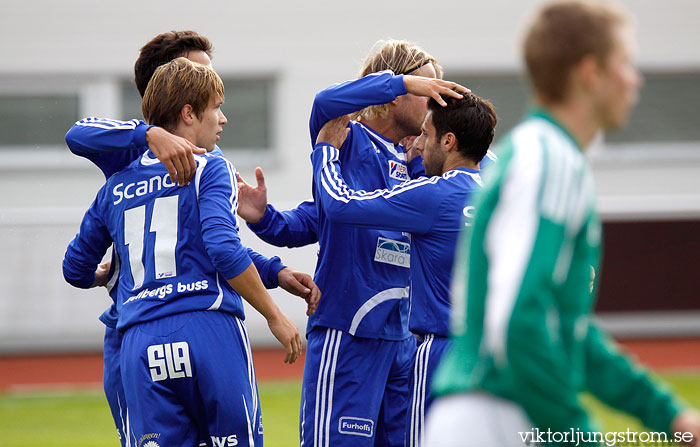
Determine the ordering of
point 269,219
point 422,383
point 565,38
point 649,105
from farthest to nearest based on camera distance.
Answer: point 649,105
point 269,219
point 422,383
point 565,38


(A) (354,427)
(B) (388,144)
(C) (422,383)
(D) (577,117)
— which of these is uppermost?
(D) (577,117)

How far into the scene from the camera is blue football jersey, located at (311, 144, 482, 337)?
11.2 ft

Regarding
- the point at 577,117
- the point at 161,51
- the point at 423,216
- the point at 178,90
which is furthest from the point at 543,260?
the point at 161,51

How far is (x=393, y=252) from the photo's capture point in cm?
387

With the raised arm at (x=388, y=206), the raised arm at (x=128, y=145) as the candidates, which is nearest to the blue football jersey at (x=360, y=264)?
the raised arm at (x=388, y=206)

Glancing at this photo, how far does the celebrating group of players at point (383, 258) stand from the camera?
1828 mm

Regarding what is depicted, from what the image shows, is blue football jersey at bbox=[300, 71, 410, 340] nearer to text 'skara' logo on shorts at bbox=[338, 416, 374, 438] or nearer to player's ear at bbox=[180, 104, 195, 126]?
text 'skara' logo on shorts at bbox=[338, 416, 374, 438]

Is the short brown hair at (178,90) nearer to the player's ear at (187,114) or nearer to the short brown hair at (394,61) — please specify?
the player's ear at (187,114)

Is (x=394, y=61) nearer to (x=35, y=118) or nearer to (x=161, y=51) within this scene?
(x=161, y=51)

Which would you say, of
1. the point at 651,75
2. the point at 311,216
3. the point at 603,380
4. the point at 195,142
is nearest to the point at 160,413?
the point at 195,142

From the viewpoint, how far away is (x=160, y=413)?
3.13m

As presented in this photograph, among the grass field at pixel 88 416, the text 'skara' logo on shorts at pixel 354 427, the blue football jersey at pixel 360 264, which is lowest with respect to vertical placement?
the grass field at pixel 88 416

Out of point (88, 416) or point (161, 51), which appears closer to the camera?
point (161, 51)

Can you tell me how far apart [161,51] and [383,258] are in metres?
1.34
